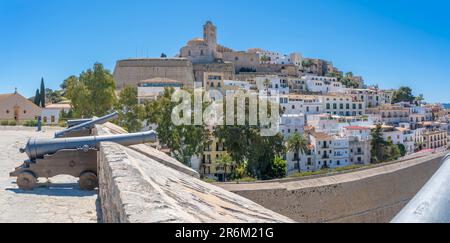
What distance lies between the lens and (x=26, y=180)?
6.04m

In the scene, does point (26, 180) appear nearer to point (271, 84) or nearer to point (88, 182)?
point (88, 182)

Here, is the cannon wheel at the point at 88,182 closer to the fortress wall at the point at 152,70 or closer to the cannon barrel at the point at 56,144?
the cannon barrel at the point at 56,144

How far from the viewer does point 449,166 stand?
2508 millimetres

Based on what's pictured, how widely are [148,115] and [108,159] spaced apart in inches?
843

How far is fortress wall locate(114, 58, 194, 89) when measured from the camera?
5869 cm

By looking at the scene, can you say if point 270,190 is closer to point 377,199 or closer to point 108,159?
point 377,199

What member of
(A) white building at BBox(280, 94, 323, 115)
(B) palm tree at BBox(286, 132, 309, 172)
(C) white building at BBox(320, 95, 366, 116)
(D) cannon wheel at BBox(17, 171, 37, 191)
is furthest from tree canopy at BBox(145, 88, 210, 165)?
(C) white building at BBox(320, 95, 366, 116)

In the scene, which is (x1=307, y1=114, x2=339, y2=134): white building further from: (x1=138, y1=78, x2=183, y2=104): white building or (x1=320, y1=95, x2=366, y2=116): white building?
(x1=138, y1=78, x2=183, y2=104): white building

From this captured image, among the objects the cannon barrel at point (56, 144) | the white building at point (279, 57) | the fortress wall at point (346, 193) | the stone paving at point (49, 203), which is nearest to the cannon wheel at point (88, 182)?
the stone paving at point (49, 203)

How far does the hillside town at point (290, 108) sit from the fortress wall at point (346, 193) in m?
10.1

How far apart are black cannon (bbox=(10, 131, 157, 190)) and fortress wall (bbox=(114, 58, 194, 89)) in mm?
52208

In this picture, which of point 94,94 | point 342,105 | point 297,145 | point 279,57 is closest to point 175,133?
point 94,94

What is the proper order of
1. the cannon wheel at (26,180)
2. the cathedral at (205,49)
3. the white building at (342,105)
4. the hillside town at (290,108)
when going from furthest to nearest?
the cathedral at (205,49) < the white building at (342,105) < the hillside town at (290,108) < the cannon wheel at (26,180)

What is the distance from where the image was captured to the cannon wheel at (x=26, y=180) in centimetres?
602
